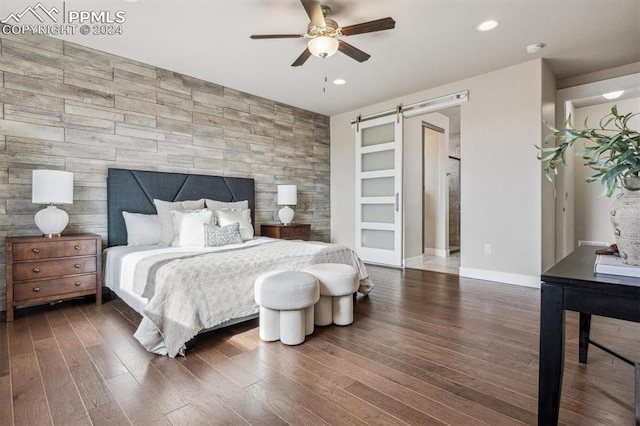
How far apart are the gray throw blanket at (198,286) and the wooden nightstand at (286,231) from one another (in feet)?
6.05

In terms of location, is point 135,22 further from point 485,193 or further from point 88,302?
point 485,193

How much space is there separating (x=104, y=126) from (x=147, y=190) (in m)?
0.80

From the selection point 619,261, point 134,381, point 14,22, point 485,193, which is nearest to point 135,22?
point 14,22

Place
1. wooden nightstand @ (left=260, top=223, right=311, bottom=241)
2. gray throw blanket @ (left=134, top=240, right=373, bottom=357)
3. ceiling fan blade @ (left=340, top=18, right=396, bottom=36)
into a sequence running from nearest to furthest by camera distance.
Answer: gray throw blanket @ (left=134, top=240, right=373, bottom=357)
ceiling fan blade @ (left=340, top=18, right=396, bottom=36)
wooden nightstand @ (left=260, top=223, right=311, bottom=241)

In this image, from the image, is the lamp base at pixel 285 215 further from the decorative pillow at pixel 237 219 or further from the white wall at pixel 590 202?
the white wall at pixel 590 202

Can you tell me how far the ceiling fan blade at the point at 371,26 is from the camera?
8.13 feet

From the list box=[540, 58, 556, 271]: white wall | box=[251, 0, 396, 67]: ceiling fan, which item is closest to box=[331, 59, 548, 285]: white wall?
box=[540, 58, 556, 271]: white wall

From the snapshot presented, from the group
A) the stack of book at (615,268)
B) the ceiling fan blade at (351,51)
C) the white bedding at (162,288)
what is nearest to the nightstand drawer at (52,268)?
the white bedding at (162,288)

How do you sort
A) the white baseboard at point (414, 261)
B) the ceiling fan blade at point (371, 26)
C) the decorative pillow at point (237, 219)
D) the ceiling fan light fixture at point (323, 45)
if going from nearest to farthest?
the ceiling fan blade at point (371, 26)
the ceiling fan light fixture at point (323, 45)
the decorative pillow at point (237, 219)
the white baseboard at point (414, 261)

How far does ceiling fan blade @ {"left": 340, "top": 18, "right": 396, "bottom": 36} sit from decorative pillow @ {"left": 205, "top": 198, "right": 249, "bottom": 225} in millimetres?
2497

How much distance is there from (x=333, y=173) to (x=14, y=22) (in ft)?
14.9

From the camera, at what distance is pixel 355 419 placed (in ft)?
4.81

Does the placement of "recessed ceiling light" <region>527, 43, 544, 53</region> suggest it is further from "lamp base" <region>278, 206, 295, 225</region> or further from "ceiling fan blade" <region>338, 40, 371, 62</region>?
"lamp base" <region>278, 206, 295, 225</region>

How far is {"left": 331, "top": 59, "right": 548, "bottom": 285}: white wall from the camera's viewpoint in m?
3.78
